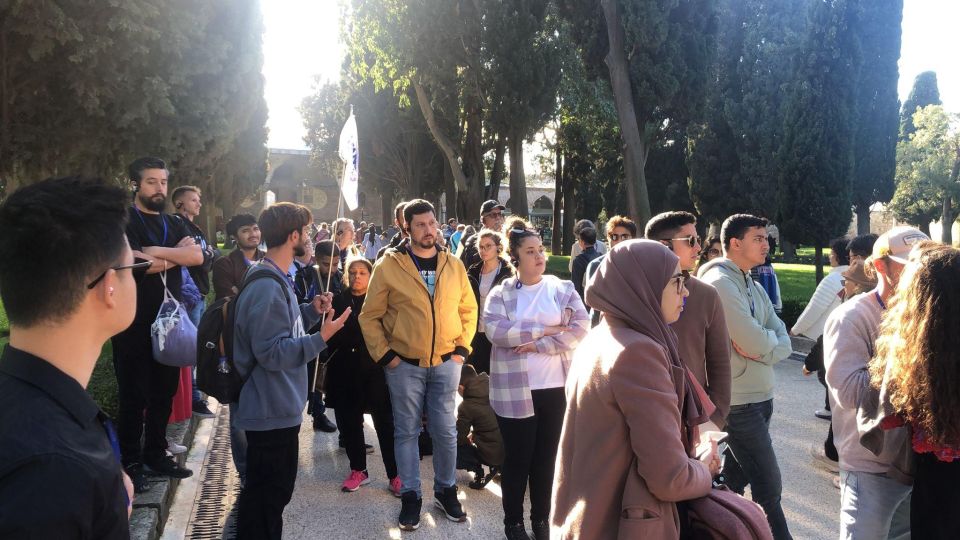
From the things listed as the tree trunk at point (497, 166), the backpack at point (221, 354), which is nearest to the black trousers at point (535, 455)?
the backpack at point (221, 354)

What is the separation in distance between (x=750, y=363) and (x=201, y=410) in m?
5.57

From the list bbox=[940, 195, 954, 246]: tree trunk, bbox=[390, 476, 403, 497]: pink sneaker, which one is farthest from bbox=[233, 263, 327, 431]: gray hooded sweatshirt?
bbox=[940, 195, 954, 246]: tree trunk

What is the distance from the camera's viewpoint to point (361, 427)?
5.49 m

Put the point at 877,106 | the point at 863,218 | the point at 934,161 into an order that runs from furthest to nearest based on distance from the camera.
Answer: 1. the point at 934,161
2. the point at 863,218
3. the point at 877,106

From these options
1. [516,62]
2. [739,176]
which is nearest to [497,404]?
[516,62]

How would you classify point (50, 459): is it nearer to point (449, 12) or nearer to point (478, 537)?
point (478, 537)

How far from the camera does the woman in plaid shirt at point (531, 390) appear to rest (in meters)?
4.38

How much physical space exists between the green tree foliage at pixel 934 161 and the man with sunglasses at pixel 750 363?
54.7 m

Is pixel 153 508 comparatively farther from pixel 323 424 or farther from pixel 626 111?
pixel 626 111

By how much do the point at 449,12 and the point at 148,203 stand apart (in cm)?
1898

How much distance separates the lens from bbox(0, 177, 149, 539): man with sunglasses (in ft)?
3.98

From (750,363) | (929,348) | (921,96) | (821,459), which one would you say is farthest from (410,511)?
(921,96)

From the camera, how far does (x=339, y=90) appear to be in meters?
37.4

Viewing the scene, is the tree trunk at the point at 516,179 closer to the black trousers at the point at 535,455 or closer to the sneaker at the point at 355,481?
the sneaker at the point at 355,481
